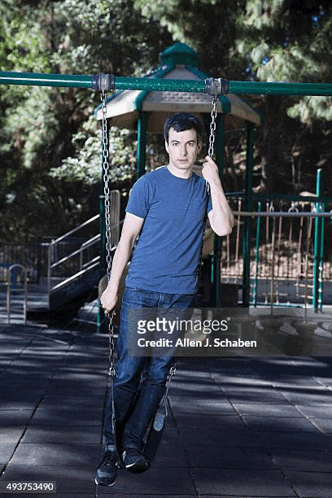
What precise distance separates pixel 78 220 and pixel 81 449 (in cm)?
2288

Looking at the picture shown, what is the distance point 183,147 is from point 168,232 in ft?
1.26

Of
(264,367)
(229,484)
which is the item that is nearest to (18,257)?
(264,367)

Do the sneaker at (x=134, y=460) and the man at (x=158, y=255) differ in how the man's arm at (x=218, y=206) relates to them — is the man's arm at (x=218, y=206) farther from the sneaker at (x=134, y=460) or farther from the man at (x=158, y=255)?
the sneaker at (x=134, y=460)

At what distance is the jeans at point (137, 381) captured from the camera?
3672 millimetres

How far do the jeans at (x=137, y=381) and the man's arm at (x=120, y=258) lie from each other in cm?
5

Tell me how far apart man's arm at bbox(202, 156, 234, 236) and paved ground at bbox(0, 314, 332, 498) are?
1.29 metres

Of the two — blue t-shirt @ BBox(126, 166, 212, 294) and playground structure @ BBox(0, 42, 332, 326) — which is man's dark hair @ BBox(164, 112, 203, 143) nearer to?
blue t-shirt @ BBox(126, 166, 212, 294)

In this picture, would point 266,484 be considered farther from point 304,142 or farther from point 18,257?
point 304,142

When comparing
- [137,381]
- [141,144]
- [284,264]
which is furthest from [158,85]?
[284,264]

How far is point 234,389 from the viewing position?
7.10 metres

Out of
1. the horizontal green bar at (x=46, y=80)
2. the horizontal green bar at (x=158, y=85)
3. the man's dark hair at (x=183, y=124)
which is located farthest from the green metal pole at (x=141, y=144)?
the man's dark hair at (x=183, y=124)

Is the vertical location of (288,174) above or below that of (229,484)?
above

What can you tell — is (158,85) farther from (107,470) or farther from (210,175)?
(107,470)

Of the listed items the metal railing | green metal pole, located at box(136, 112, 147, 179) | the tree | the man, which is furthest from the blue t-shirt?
the tree
